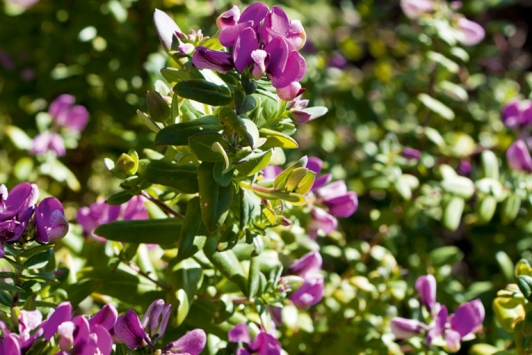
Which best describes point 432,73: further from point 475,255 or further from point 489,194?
point 475,255

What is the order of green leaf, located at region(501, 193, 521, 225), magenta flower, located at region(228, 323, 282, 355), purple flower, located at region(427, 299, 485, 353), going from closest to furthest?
magenta flower, located at region(228, 323, 282, 355), purple flower, located at region(427, 299, 485, 353), green leaf, located at region(501, 193, 521, 225)

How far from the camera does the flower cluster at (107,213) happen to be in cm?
114

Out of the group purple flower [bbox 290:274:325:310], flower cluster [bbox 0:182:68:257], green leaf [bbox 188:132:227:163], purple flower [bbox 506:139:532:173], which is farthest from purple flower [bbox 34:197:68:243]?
purple flower [bbox 506:139:532:173]

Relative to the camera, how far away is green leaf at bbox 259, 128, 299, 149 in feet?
2.99

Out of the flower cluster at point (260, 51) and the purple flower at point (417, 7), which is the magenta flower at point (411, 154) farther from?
the flower cluster at point (260, 51)

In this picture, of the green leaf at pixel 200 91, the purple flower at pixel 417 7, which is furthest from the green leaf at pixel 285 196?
the purple flower at pixel 417 7

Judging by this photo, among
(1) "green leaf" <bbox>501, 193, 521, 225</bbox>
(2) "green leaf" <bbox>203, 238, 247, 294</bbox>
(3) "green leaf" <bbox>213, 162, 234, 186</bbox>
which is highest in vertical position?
(3) "green leaf" <bbox>213, 162, 234, 186</bbox>

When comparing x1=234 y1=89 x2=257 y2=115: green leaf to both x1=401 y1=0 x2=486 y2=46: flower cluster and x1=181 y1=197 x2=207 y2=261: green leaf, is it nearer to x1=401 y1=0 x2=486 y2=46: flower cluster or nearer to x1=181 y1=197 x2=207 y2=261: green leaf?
x1=181 y1=197 x2=207 y2=261: green leaf

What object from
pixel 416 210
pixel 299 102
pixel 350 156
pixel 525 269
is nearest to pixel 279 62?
pixel 299 102

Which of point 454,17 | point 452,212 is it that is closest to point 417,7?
point 454,17

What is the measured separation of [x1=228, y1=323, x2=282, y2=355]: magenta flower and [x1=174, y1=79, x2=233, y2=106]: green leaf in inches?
14.9

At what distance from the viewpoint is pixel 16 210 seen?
0.88 m

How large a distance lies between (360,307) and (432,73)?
2.18ft

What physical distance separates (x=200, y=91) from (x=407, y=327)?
59 centimetres
